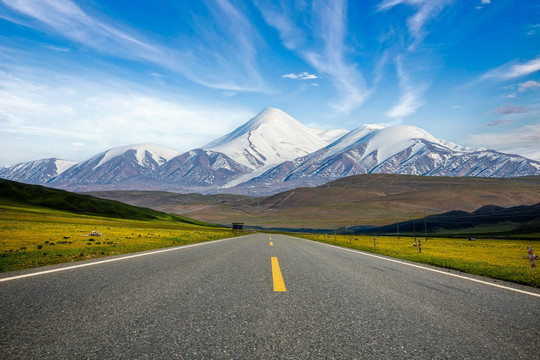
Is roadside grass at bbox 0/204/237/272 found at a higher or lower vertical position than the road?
higher

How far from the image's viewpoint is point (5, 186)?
15212 cm

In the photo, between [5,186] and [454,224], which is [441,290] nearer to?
[454,224]

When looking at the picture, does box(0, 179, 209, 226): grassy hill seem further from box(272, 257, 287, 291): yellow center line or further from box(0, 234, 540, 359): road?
box(0, 234, 540, 359): road

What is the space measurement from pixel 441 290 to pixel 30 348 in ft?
25.4

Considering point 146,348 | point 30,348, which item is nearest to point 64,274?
point 30,348

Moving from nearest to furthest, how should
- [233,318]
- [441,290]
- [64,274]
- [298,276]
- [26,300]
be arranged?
[233,318], [26,300], [441,290], [64,274], [298,276]

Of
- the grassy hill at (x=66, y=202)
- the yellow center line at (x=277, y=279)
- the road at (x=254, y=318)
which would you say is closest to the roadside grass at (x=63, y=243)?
the road at (x=254, y=318)

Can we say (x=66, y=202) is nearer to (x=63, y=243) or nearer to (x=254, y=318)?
(x=63, y=243)

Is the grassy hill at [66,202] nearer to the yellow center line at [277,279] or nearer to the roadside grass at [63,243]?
the roadside grass at [63,243]

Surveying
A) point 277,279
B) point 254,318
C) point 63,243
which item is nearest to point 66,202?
point 63,243

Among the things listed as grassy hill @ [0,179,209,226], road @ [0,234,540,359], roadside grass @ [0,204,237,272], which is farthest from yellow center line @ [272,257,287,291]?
grassy hill @ [0,179,209,226]

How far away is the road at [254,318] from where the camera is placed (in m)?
3.68

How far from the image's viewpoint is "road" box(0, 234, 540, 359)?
3.68 metres

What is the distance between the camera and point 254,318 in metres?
4.80
